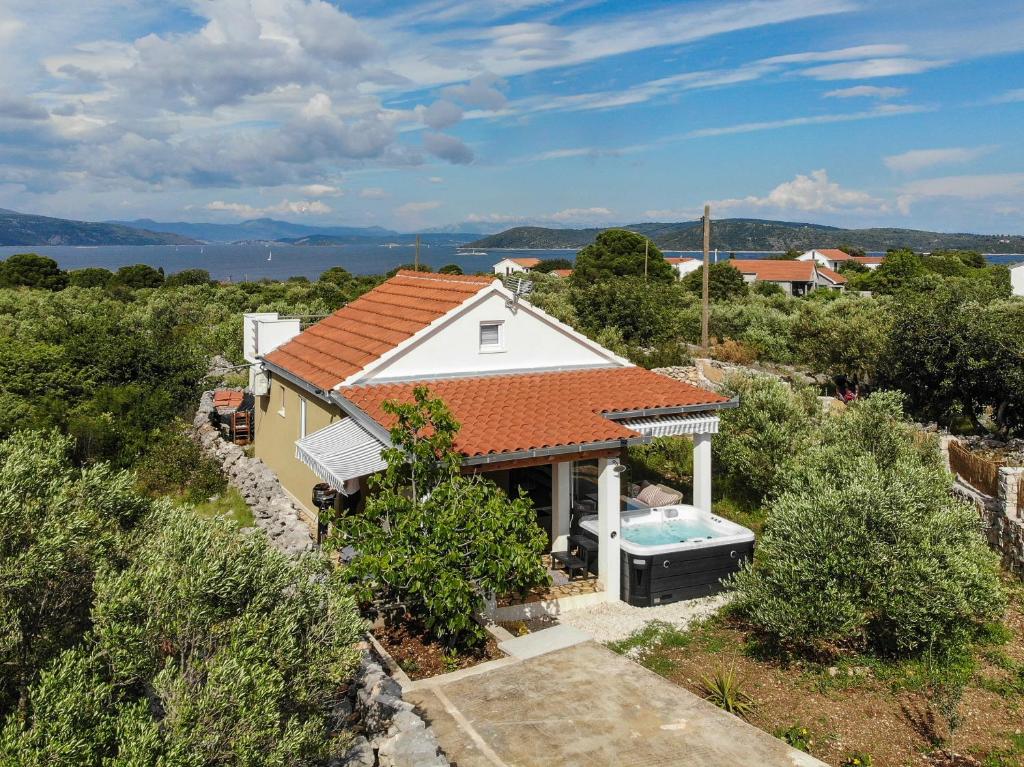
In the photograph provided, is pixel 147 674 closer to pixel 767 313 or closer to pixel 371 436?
pixel 371 436

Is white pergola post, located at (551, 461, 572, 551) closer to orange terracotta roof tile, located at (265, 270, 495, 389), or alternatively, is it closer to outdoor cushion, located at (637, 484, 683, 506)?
outdoor cushion, located at (637, 484, 683, 506)

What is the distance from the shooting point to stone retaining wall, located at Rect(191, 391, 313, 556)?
1566cm

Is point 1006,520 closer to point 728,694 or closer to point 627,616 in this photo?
point 627,616

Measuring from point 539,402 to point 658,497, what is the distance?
3.86m

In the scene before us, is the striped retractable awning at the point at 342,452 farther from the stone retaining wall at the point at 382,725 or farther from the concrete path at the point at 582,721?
the concrete path at the point at 582,721

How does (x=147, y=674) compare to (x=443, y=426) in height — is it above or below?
below

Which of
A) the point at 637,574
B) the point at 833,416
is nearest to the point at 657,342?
the point at 833,416

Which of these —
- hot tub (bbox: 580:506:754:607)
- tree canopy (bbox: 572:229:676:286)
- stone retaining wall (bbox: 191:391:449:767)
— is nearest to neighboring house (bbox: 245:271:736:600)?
hot tub (bbox: 580:506:754:607)

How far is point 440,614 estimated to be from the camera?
435 inches

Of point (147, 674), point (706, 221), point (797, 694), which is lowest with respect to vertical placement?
point (797, 694)

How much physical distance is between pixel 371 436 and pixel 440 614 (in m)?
4.74

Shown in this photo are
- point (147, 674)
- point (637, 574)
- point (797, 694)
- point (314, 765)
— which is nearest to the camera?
point (147, 674)

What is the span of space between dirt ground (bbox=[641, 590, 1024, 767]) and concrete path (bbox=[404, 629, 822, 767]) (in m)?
0.64

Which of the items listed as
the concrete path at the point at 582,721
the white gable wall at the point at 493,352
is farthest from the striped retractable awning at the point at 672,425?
the concrete path at the point at 582,721
